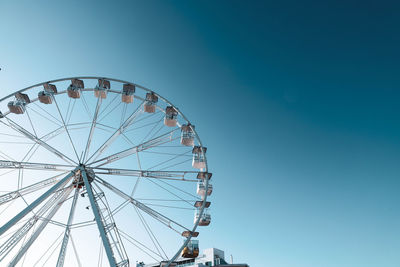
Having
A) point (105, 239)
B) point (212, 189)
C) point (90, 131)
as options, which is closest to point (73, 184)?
point (90, 131)

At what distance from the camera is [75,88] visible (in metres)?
20.0

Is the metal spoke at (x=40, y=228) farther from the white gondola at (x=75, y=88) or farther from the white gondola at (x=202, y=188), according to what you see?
the white gondola at (x=202, y=188)

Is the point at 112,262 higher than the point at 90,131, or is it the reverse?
the point at 90,131

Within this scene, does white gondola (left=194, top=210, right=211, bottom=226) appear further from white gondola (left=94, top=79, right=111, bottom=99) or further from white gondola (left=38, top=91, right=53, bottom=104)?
white gondola (left=38, top=91, right=53, bottom=104)

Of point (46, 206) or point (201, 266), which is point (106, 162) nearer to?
point (46, 206)

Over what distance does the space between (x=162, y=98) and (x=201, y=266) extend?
41.2 m

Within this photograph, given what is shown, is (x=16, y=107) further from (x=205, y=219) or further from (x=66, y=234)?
(x=205, y=219)

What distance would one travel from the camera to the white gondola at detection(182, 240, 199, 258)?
1622cm

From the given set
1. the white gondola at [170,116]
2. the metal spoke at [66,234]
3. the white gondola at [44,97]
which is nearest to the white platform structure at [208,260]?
the white gondola at [170,116]

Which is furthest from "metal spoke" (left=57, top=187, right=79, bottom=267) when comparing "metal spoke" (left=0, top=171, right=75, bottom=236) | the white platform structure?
the white platform structure

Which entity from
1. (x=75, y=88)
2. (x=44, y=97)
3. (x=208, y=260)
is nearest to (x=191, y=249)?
(x=75, y=88)

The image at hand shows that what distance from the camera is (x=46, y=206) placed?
14945mm

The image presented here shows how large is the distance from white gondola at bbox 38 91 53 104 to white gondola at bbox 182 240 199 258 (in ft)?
41.7

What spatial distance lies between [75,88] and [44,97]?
6.56 feet
